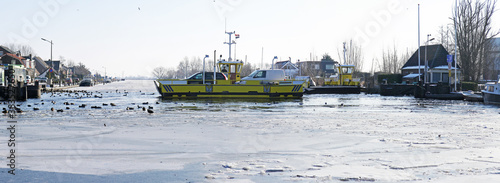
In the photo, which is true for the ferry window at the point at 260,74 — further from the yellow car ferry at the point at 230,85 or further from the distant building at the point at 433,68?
the distant building at the point at 433,68

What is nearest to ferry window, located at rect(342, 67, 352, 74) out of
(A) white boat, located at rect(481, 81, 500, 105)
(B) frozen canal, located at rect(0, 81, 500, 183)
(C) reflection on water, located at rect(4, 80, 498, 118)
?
(C) reflection on water, located at rect(4, 80, 498, 118)

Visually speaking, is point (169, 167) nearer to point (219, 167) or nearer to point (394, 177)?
point (219, 167)

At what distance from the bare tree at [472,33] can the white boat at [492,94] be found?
2270 cm

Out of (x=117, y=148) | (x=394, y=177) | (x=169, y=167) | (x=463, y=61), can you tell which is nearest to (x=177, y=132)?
(x=117, y=148)

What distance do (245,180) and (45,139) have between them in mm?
5132

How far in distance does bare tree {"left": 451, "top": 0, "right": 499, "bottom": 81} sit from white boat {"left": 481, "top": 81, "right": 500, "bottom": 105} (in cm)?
2270

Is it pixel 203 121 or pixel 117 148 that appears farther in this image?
pixel 203 121

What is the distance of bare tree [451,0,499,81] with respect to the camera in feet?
154

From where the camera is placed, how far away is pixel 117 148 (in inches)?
304

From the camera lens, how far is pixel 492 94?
25453 mm

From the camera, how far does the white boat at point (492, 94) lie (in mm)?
24991

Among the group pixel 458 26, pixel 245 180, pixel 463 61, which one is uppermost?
pixel 458 26

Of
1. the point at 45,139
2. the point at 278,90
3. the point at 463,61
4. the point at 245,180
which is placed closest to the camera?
the point at 245,180

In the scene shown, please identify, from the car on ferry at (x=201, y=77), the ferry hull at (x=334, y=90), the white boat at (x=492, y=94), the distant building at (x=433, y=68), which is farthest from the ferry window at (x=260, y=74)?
the distant building at (x=433, y=68)
